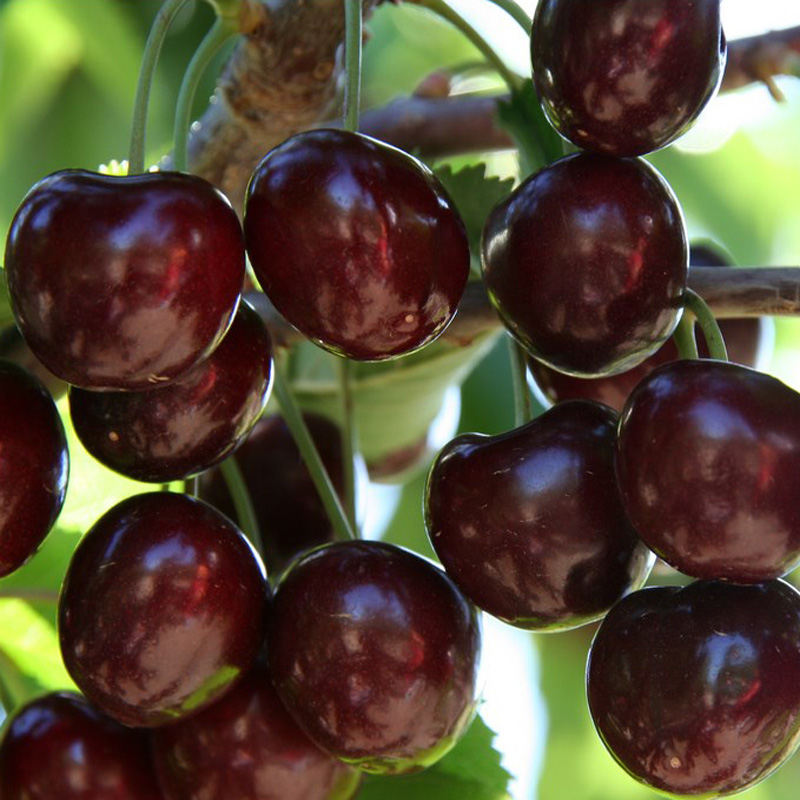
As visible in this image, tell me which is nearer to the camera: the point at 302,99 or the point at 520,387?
the point at 520,387

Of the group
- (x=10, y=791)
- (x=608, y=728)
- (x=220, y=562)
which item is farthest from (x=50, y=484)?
(x=608, y=728)

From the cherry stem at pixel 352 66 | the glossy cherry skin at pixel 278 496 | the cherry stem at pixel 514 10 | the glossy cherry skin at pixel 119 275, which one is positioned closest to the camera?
the glossy cherry skin at pixel 119 275

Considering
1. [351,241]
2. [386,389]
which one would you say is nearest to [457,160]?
[386,389]

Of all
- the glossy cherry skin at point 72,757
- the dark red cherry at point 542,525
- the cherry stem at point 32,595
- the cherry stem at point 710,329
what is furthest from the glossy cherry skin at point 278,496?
the cherry stem at point 710,329

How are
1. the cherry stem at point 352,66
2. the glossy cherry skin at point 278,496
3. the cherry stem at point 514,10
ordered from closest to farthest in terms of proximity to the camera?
the cherry stem at point 352,66 → the cherry stem at point 514,10 → the glossy cherry skin at point 278,496

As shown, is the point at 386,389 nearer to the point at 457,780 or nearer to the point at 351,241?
the point at 457,780

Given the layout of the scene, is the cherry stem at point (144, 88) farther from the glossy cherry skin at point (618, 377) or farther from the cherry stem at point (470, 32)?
the glossy cherry skin at point (618, 377)
